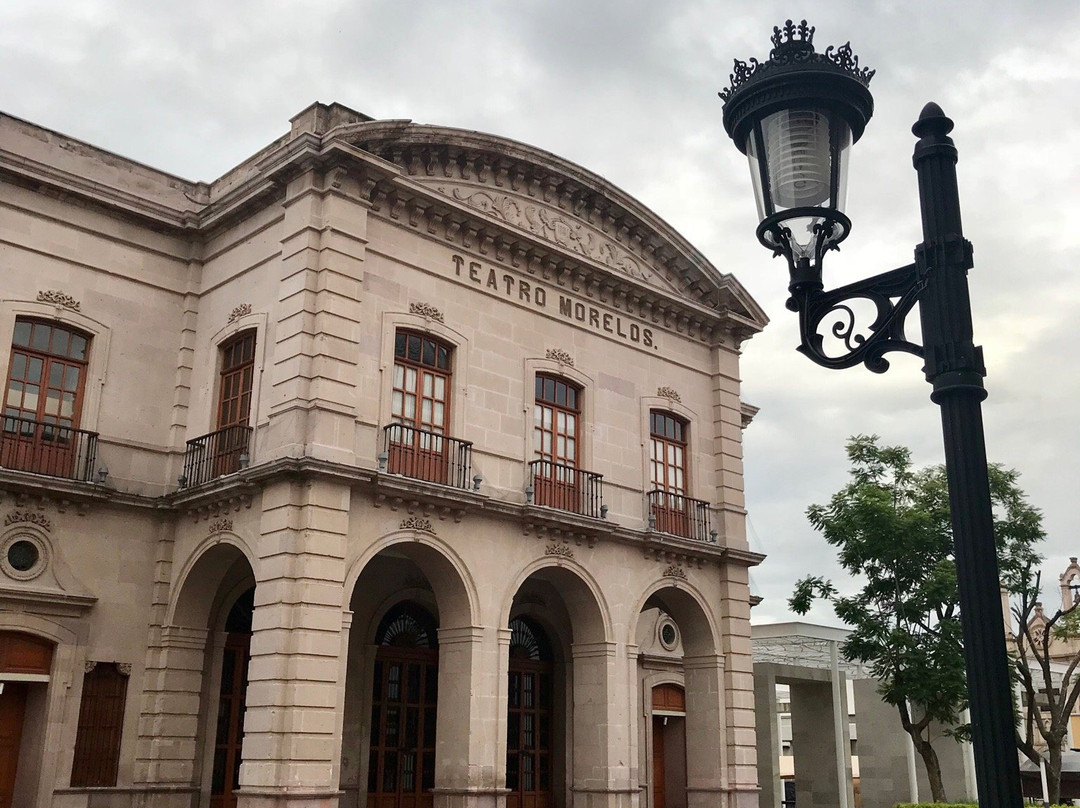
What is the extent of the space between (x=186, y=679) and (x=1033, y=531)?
18093 mm

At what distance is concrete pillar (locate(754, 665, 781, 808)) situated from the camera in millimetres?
30219

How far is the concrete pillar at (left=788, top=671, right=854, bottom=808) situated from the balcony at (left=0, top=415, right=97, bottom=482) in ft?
69.9

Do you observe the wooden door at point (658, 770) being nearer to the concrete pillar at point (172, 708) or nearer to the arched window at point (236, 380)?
the concrete pillar at point (172, 708)

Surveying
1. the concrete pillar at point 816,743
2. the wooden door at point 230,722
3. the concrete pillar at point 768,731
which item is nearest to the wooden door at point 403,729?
the wooden door at point 230,722

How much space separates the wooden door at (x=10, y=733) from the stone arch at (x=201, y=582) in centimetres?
242

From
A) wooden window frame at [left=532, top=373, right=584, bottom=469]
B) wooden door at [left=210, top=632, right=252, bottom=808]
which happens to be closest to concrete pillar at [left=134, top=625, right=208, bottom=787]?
wooden door at [left=210, top=632, right=252, bottom=808]

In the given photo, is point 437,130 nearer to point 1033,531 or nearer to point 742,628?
point 742,628

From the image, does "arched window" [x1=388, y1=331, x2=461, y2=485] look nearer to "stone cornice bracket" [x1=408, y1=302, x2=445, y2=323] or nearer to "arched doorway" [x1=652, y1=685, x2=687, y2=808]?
"stone cornice bracket" [x1=408, y1=302, x2=445, y2=323]

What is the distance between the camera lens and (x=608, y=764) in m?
19.4

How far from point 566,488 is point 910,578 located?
9692 millimetres

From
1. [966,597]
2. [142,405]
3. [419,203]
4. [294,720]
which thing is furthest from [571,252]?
[966,597]

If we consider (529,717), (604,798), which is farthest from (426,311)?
(604,798)

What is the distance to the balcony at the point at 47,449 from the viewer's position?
56.5 feet

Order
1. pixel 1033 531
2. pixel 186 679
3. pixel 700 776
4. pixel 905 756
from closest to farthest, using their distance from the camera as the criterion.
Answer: pixel 186 679 → pixel 700 776 → pixel 1033 531 → pixel 905 756
